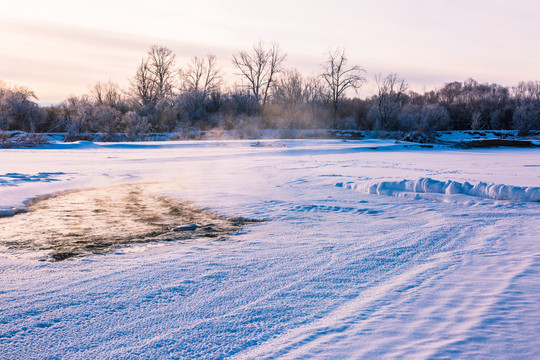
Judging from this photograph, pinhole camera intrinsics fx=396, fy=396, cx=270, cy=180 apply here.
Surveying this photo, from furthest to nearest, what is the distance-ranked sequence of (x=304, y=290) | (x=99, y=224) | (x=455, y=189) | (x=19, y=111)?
1. (x=19, y=111)
2. (x=455, y=189)
3. (x=99, y=224)
4. (x=304, y=290)

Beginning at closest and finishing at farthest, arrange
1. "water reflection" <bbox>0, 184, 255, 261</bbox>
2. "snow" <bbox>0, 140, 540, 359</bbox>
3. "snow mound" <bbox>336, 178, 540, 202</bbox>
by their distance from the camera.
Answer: "snow" <bbox>0, 140, 540, 359</bbox> < "water reflection" <bbox>0, 184, 255, 261</bbox> < "snow mound" <bbox>336, 178, 540, 202</bbox>

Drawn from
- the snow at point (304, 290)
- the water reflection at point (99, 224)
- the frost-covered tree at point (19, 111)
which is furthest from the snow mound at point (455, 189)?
the frost-covered tree at point (19, 111)

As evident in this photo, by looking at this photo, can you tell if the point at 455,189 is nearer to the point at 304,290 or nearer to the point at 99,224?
the point at 304,290

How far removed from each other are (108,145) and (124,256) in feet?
49.5

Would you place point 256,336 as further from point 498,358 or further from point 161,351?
point 498,358

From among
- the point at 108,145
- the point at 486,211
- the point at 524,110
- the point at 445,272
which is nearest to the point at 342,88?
the point at 524,110

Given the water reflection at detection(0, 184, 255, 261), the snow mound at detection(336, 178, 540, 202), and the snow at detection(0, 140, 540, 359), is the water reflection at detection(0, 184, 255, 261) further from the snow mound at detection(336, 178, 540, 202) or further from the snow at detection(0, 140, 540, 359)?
the snow mound at detection(336, 178, 540, 202)

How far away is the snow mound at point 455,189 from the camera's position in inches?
251

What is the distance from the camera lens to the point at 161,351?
2.10 m

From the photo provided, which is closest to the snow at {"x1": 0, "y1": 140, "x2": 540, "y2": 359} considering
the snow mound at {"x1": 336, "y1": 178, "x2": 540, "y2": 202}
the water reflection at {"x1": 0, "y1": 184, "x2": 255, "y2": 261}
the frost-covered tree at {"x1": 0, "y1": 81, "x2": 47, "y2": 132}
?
the water reflection at {"x1": 0, "y1": 184, "x2": 255, "y2": 261}

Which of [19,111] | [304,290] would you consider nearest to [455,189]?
[304,290]

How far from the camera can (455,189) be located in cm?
679

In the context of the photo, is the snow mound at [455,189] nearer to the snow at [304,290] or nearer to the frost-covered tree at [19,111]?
the snow at [304,290]

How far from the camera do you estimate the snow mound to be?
20.9 ft
